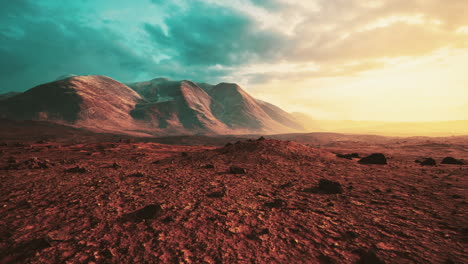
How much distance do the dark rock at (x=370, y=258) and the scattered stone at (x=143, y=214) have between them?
5594 millimetres

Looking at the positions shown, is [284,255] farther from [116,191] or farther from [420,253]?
[116,191]

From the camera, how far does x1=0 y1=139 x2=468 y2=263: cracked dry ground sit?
13.4 ft

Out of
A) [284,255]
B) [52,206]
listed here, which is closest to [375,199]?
[284,255]

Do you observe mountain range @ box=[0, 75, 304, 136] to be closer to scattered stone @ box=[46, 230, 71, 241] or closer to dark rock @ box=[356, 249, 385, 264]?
scattered stone @ box=[46, 230, 71, 241]

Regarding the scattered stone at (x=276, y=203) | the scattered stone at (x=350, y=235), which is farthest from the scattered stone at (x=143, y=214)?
the scattered stone at (x=350, y=235)

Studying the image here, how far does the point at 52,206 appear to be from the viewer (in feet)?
21.2

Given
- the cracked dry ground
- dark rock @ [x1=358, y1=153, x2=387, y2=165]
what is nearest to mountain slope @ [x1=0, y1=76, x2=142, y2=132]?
the cracked dry ground

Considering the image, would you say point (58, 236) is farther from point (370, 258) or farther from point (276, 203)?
point (370, 258)

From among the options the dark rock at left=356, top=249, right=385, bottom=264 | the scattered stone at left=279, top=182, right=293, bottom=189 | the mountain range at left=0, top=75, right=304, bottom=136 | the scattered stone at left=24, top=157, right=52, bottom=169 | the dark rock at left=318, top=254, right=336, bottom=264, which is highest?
the mountain range at left=0, top=75, right=304, bottom=136

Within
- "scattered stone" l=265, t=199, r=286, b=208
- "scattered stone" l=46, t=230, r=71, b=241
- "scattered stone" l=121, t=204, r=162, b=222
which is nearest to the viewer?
"scattered stone" l=46, t=230, r=71, b=241

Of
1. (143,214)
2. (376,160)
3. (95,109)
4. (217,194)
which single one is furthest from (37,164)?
(95,109)

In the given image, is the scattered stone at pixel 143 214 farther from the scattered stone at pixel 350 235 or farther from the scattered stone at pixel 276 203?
the scattered stone at pixel 350 235

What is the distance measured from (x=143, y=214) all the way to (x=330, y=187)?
25.5ft

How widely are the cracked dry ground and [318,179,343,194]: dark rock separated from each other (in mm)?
427
